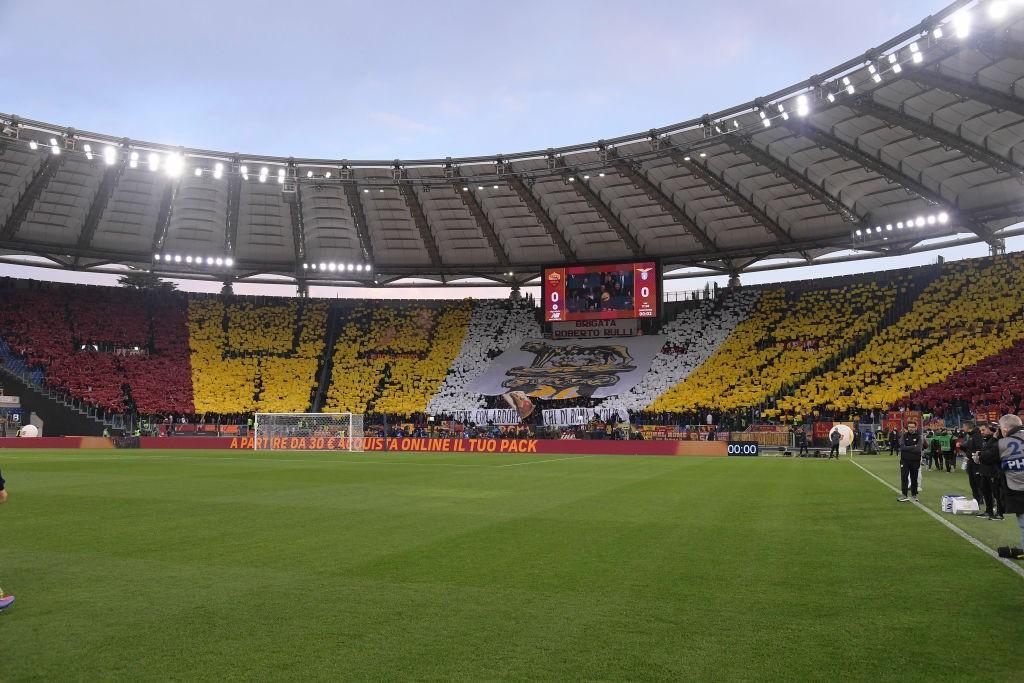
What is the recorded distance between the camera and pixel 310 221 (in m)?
58.1

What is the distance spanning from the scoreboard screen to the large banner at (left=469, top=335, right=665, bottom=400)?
3503 millimetres

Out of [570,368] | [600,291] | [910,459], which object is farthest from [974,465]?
[570,368]

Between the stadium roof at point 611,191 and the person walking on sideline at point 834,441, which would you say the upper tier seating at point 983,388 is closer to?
the person walking on sideline at point 834,441

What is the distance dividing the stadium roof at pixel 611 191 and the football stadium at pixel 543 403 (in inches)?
Answer: 10.2

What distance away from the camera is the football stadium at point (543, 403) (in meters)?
6.45

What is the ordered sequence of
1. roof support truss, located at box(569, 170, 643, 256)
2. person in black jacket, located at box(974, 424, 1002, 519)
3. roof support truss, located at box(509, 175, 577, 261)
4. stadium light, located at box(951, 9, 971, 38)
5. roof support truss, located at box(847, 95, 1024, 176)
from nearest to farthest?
person in black jacket, located at box(974, 424, 1002, 519) → stadium light, located at box(951, 9, 971, 38) → roof support truss, located at box(847, 95, 1024, 176) → roof support truss, located at box(569, 170, 643, 256) → roof support truss, located at box(509, 175, 577, 261)

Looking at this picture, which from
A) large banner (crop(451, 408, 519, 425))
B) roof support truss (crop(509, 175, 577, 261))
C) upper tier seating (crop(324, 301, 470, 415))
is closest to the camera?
roof support truss (crop(509, 175, 577, 261))

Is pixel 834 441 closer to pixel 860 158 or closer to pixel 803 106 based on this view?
pixel 860 158

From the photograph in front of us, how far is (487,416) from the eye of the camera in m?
55.8

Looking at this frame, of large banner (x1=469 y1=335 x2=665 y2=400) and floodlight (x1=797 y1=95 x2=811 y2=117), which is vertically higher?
floodlight (x1=797 y1=95 x2=811 y2=117)

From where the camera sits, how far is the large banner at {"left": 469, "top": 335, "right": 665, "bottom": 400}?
56250mm

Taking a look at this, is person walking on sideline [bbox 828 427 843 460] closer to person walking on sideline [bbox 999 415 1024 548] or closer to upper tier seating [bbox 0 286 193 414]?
person walking on sideline [bbox 999 415 1024 548]

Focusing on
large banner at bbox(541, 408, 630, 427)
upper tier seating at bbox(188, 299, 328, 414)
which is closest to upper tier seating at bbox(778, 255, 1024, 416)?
large banner at bbox(541, 408, 630, 427)

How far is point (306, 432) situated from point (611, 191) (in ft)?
86.2
